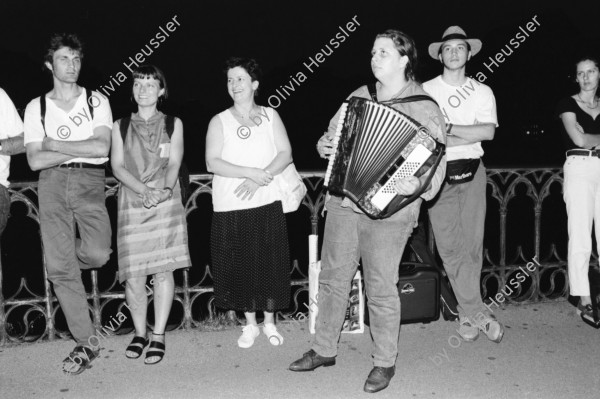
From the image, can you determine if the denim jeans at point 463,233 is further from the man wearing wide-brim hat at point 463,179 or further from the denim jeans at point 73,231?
the denim jeans at point 73,231

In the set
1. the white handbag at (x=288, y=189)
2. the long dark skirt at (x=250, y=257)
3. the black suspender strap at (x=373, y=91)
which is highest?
the black suspender strap at (x=373, y=91)

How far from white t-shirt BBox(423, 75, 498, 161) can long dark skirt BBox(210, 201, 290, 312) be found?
1.31 meters

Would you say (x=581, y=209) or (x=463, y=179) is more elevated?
(x=463, y=179)

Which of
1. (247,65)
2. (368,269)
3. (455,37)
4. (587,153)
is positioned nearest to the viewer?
(368,269)

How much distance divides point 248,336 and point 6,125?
2071 mm

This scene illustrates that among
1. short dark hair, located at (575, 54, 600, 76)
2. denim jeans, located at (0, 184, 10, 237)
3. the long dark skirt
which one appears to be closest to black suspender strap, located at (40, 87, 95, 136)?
denim jeans, located at (0, 184, 10, 237)

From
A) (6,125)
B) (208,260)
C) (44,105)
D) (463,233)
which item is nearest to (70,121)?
(44,105)

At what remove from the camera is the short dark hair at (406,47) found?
3229 millimetres

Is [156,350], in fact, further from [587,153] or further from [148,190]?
[587,153]

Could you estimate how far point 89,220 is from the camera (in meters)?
3.64

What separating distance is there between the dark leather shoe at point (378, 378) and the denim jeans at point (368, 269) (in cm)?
3

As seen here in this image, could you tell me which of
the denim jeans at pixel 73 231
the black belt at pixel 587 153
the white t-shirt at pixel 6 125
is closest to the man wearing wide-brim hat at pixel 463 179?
the black belt at pixel 587 153

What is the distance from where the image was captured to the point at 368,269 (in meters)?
3.36

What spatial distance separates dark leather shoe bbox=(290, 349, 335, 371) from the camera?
3.52 meters
